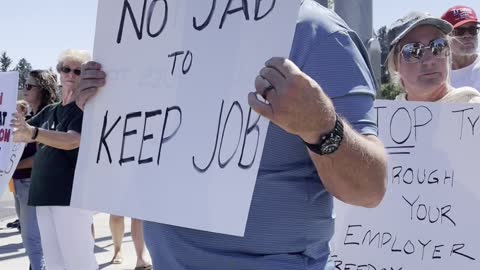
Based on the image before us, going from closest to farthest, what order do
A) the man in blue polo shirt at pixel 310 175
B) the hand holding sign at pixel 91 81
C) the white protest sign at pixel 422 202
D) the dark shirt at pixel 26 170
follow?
the man in blue polo shirt at pixel 310 175
the hand holding sign at pixel 91 81
the white protest sign at pixel 422 202
the dark shirt at pixel 26 170

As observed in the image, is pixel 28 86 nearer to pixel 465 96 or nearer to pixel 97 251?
pixel 97 251

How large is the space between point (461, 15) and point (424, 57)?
3.48 ft

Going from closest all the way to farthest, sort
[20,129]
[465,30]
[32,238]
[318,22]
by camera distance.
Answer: [318,22] < [465,30] < [20,129] < [32,238]

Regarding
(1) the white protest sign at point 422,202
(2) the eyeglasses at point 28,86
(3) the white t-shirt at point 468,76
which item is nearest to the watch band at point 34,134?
(2) the eyeglasses at point 28,86

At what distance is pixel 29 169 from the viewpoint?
577cm

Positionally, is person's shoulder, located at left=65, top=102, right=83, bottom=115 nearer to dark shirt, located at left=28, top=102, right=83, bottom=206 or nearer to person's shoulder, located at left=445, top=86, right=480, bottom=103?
dark shirt, located at left=28, top=102, right=83, bottom=206

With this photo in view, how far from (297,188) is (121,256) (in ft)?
17.6

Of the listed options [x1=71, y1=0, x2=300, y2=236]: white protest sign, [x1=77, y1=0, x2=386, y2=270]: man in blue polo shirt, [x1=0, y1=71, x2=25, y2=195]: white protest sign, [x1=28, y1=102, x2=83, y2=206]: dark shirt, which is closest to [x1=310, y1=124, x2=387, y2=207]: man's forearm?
[x1=77, y1=0, x2=386, y2=270]: man in blue polo shirt

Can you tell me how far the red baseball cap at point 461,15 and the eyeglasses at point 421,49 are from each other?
3.26ft

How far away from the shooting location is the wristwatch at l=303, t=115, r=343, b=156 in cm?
143

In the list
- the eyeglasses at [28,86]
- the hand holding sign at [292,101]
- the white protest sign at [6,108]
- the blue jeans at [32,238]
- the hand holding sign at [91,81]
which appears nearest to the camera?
the hand holding sign at [292,101]

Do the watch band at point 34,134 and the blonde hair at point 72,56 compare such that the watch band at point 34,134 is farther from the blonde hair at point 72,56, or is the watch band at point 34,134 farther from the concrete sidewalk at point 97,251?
the concrete sidewalk at point 97,251

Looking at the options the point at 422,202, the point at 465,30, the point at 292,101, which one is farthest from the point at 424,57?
the point at 292,101

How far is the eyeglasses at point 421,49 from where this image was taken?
9.03ft
